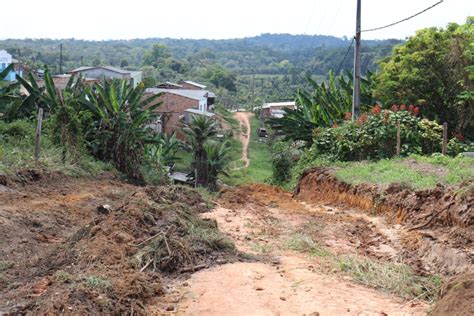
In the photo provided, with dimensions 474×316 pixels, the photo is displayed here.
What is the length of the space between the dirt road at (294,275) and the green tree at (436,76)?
11.7 m

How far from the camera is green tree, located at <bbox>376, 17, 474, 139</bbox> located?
74.4 feet

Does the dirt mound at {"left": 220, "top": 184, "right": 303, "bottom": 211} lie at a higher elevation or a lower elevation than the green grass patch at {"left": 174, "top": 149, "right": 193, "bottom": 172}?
higher

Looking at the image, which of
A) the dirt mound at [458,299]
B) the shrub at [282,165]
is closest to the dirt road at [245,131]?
the shrub at [282,165]

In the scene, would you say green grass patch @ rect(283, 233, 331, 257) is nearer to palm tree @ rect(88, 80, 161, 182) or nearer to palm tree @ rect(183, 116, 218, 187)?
palm tree @ rect(88, 80, 161, 182)

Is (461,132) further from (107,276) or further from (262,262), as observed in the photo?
(107,276)

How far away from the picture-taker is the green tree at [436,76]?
2267cm

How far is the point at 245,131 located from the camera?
64.4 m

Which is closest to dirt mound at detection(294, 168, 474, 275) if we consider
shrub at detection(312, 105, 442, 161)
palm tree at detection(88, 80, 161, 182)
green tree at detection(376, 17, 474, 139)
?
shrub at detection(312, 105, 442, 161)

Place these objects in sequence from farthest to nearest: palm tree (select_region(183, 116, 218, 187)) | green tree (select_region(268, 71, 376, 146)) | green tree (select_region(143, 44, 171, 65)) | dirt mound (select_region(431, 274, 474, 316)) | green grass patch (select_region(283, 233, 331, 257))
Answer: green tree (select_region(143, 44, 171, 65)), palm tree (select_region(183, 116, 218, 187)), green tree (select_region(268, 71, 376, 146)), green grass patch (select_region(283, 233, 331, 257)), dirt mound (select_region(431, 274, 474, 316))

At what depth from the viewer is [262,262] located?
8.50 meters

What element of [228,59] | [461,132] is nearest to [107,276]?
[461,132]

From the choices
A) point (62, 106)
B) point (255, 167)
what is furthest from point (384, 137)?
point (255, 167)

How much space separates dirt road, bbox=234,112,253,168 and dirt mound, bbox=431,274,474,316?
41.5 m

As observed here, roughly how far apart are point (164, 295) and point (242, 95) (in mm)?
94276
